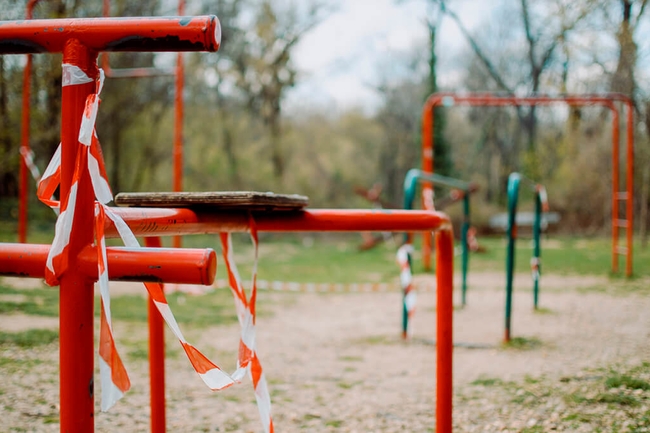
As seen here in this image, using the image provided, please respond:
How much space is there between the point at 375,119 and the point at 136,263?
23632mm

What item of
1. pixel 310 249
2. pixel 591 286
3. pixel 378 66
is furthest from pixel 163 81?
pixel 591 286

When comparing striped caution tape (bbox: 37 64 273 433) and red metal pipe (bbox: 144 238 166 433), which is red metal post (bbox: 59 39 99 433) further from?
red metal pipe (bbox: 144 238 166 433)

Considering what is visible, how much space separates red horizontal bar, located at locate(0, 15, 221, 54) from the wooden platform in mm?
429

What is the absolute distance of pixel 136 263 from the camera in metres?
1.03

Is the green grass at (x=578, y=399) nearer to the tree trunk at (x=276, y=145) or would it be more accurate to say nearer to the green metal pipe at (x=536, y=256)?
the green metal pipe at (x=536, y=256)

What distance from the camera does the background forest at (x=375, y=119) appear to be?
1393 cm

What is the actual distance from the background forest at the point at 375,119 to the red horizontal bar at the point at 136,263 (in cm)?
1017

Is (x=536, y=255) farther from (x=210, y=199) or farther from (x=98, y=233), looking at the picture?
(x=98, y=233)

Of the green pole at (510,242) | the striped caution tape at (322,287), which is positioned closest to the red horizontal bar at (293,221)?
the green pole at (510,242)

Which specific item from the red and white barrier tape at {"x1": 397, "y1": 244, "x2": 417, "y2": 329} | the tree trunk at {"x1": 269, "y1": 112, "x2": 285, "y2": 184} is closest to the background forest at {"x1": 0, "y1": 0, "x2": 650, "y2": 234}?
the tree trunk at {"x1": 269, "y1": 112, "x2": 285, "y2": 184}

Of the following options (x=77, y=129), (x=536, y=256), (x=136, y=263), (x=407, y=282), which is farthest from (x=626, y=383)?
(x=536, y=256)

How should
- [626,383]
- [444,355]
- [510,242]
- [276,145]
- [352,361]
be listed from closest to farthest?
[444,355] < [626,383] < [352,361] < [510,242] < [276,145]

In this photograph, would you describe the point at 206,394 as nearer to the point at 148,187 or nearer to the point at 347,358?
the point at 347,358

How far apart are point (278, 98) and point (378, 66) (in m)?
4.50
